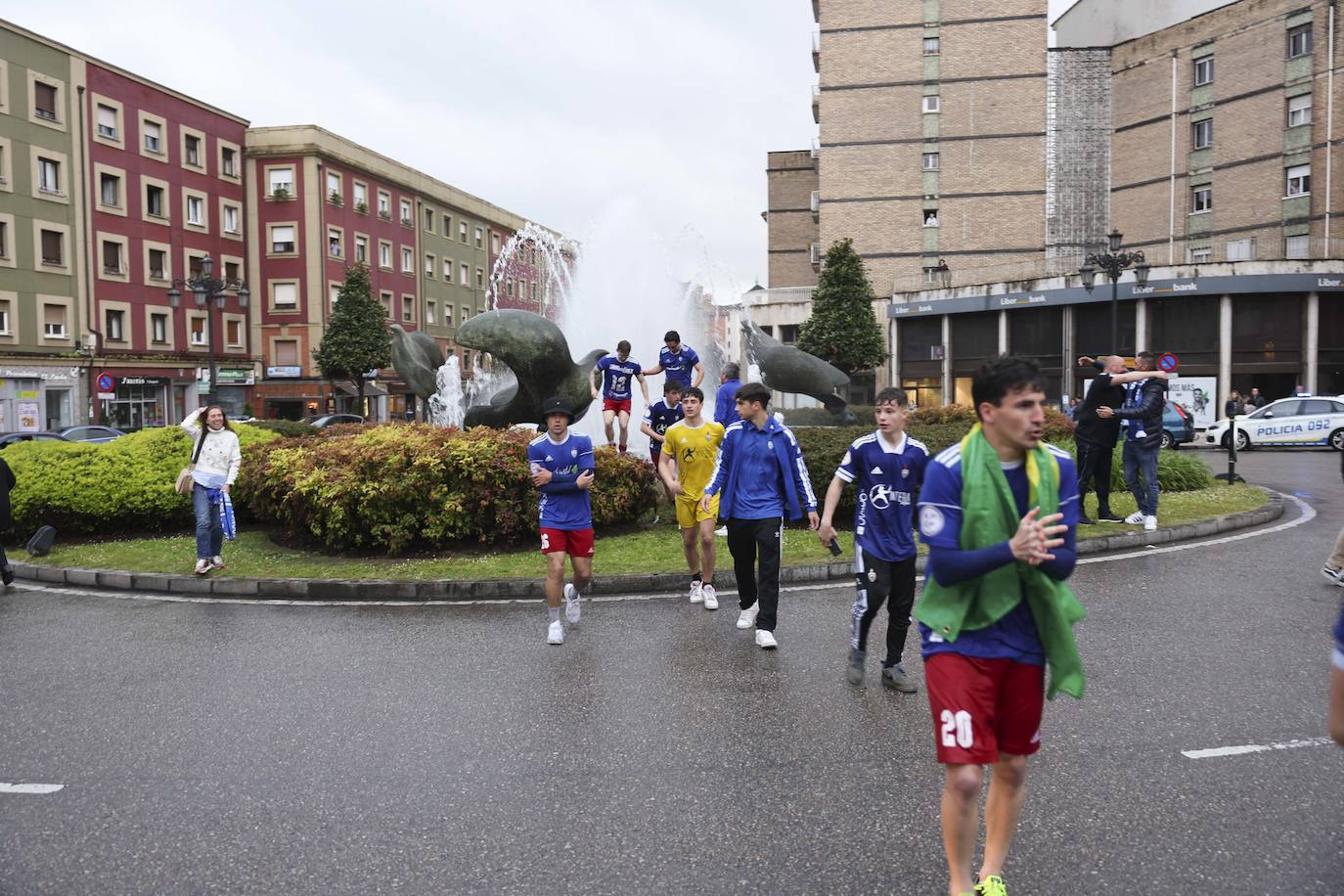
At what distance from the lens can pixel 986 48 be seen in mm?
47156

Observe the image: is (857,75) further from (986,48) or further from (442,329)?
(442,329)

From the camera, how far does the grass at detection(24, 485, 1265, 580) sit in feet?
30.3

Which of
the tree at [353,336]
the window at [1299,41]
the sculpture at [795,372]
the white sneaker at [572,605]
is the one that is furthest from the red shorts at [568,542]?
the window at [1299,41]

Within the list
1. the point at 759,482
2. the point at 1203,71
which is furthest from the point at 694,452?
the point at 1203,71

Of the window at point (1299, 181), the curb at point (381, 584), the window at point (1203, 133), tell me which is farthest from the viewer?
the window at point (1203, 133)

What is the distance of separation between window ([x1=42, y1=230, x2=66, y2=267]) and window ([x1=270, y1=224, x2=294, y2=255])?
39.6 feet

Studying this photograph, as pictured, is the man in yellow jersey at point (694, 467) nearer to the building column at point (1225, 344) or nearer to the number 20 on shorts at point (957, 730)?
the number 20 on shorts at point (957, 730)

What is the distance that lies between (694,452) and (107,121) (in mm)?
43805

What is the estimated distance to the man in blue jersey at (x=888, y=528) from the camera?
574 cm

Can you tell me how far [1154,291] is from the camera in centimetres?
3725

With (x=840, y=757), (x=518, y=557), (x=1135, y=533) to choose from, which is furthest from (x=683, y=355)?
(x=840, y=757)

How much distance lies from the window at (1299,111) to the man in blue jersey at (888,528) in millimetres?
43310

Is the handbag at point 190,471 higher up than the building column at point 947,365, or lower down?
lower down

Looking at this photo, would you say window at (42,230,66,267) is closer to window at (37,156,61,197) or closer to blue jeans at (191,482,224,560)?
window at (37,156,61,197)
